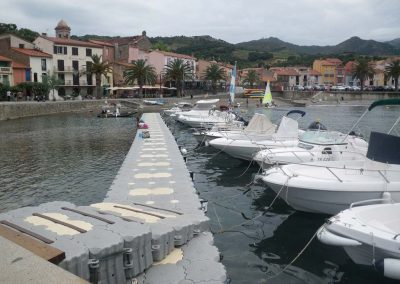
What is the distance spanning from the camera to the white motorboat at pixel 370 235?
8.28 m

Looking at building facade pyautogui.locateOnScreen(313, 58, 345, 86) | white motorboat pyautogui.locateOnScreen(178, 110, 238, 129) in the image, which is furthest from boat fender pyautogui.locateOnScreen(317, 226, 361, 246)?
building facade pyautogui.locateOnScreen(313, 58, 345, 86)

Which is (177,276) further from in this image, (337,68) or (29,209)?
(337,68)

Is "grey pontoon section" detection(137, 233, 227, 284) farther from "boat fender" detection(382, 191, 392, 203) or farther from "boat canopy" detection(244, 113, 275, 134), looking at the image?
"boat canopy" detection(244, 113, 275, 134)

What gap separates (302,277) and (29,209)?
648cm

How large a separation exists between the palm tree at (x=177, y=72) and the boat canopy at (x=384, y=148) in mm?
84697

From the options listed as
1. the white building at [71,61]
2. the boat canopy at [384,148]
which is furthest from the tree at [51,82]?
the boat canopy at [384,148]

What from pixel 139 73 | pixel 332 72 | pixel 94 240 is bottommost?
pixel 94 240

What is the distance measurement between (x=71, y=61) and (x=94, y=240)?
83520mm

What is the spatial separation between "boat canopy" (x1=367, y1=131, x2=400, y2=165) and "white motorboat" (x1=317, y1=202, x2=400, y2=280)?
305 centimetres

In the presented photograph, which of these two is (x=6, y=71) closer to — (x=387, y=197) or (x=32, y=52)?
(x=32, y=52)

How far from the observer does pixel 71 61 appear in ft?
276

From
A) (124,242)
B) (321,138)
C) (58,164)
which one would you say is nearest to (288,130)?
(321,138)

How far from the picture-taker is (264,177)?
14.0 metres

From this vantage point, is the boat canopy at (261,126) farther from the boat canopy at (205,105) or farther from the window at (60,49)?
the window at (60,49)
